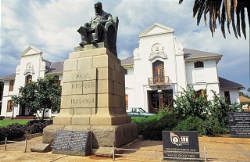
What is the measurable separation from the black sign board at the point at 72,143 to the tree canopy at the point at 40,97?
1039 cm

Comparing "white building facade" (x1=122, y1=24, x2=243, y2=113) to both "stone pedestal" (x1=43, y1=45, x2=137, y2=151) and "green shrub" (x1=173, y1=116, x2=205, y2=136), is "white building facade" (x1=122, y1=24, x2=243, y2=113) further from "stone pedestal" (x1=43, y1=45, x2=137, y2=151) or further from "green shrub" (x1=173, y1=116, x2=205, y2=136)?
"stone pedestal" (x1=43, y1=45, x2=137, y2=151)

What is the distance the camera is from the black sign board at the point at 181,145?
4.28 meters

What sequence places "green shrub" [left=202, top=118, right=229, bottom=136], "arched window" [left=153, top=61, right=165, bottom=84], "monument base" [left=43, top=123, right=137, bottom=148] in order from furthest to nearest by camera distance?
"arched window" [left=153, top=61, right=165, bottom=84] < "green shrub" [left=202, top=118, right=229, bottom=136] < "monument base" [left=43, top=123, right=137, bottom=148]

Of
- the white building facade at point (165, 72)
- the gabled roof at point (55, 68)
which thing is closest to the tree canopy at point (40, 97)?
the white building facade at point (165, 72)

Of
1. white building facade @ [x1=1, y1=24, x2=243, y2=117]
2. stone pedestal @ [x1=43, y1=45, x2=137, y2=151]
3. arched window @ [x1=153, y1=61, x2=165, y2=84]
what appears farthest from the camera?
arched window @ [x1=153, y1=61, x2=165, y2=84]

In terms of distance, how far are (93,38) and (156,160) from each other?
18.6 ft

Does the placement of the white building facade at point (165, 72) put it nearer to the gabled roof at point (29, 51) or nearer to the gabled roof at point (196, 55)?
the gabled roof at point (196, 55)

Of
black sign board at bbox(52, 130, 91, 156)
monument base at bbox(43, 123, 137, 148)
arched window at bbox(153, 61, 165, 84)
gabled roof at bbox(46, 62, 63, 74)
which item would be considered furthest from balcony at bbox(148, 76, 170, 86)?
black sign board at bbox(52, 130, 91, 156)

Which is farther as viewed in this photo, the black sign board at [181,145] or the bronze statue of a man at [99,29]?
the bronze statue of a man at [99,29]

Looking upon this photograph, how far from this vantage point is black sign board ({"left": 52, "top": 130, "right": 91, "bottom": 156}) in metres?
5.00

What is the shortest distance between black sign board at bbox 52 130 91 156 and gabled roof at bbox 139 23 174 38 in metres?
23.5

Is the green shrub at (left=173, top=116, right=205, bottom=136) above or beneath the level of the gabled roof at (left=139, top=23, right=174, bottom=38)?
beneath

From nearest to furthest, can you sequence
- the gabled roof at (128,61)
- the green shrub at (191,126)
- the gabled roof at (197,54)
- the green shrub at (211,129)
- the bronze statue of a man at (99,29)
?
the bronze statue of a man at (99,29) → the green shrub at (211,129) → the green shrub at (191,126) → the gabled roof at (197,54) → the gabled roof at (128,61)

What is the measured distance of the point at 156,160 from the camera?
4.49 m
